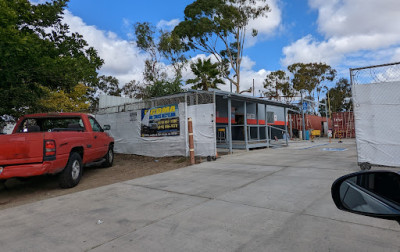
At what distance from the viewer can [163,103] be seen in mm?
11438

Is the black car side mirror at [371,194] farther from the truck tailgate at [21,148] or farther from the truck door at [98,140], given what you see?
the truck door at [98,140]

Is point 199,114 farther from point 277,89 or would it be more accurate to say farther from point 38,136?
point 277,89

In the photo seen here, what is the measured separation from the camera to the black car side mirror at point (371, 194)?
119cm

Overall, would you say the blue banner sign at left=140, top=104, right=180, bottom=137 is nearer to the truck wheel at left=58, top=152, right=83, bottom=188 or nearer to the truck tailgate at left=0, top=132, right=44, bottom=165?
the truck wheel at left=58, top=152, right=83, bottom=188

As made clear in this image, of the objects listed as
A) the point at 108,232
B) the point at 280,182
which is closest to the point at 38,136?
the point at 108,232

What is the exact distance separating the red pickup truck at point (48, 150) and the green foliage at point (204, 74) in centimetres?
1559

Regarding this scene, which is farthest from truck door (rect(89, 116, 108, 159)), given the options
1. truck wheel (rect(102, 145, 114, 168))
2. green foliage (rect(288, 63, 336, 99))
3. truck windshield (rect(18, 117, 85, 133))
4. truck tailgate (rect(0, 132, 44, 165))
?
green foliage (rect(288, 63, 336, 99))

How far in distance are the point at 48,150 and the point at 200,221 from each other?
378 centimetres

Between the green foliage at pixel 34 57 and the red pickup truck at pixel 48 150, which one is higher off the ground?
the green foliage at pixel 34 57

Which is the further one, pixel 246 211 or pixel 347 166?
pixel 347 166

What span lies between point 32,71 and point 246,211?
7627mm

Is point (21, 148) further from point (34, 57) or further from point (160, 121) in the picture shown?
point (160, 121)

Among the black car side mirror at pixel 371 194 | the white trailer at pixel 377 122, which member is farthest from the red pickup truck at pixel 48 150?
the white trailer at pixel 377 122

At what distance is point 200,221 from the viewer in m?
A: 3.56
